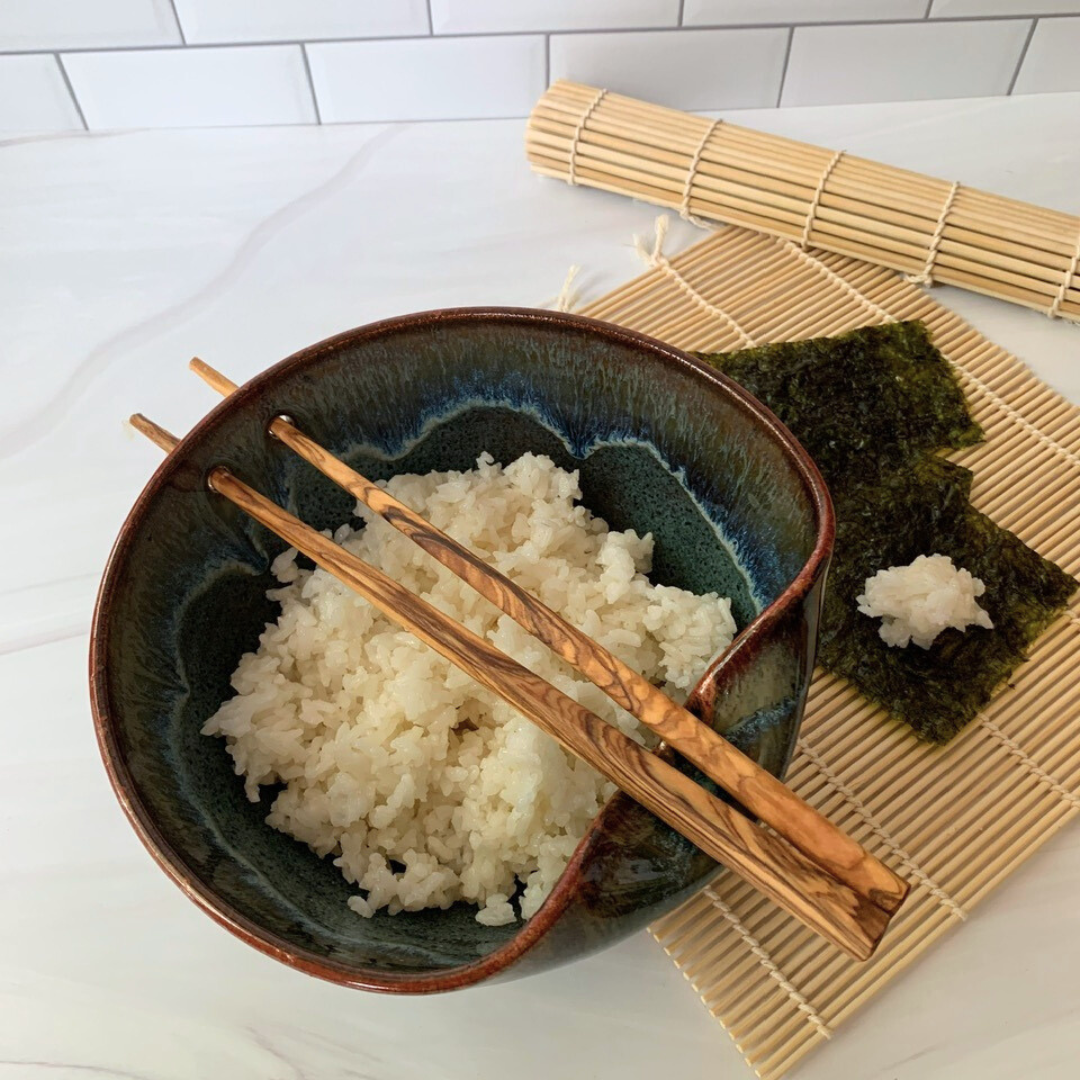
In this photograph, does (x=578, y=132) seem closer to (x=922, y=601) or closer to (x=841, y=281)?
(x=841, y=281)

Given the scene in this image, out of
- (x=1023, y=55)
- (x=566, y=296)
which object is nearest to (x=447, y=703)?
(x=566, y=296)

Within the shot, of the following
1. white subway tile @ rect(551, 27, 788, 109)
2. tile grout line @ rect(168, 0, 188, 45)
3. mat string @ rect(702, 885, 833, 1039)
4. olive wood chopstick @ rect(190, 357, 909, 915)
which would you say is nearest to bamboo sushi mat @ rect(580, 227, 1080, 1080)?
mat string @ rect(702, 885, 833, 1039)

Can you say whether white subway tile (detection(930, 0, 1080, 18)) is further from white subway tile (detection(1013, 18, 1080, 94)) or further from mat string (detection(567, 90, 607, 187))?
mat string (detection(567, 90, 607, 187))

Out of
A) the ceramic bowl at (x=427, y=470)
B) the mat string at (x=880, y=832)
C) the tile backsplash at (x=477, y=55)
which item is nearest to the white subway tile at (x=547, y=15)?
the tile backsplash at (x=477, y=55)

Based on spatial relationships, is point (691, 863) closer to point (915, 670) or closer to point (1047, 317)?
point (915, 670)

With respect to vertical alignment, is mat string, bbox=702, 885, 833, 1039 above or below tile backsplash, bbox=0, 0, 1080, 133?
below

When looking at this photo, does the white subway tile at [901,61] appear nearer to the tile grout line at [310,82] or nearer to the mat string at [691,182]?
the mat string at [691,182]

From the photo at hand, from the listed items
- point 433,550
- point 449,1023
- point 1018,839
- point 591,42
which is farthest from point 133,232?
point 1018,839
